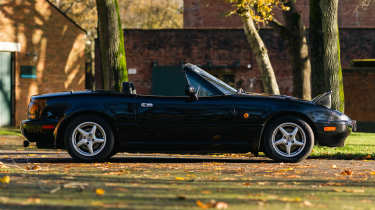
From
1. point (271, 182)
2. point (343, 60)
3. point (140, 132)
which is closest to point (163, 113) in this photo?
point (140, 132)

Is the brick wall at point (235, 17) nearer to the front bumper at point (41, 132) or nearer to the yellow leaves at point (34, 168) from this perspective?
the front bumper at point (41, 132)

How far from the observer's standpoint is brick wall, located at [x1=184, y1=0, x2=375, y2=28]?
40656 mm

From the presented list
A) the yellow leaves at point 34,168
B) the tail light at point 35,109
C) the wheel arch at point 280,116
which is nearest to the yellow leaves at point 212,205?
the yellow leaves at point 34,168

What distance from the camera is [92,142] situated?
9836 mm

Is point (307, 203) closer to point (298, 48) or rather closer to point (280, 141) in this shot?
point (280, 141)

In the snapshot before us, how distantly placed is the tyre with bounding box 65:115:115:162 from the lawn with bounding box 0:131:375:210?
Result: 21cm

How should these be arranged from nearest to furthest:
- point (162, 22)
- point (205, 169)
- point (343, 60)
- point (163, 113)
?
point (205, 169)
point (163, 113)
point (343, 60)
point (162, 22)

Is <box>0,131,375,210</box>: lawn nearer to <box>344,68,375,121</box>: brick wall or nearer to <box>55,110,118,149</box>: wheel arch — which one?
<box>55,110,118,149</box>: wheel arch

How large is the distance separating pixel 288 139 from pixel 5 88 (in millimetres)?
16993

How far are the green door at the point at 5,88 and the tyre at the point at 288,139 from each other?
1674cm

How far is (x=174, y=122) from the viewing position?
384 inches

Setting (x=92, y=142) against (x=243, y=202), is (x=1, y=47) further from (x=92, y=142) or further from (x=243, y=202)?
(x=243, y=202)

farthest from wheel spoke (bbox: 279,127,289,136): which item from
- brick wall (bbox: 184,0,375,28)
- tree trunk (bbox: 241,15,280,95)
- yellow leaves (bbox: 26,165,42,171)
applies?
brick wall (bbox: 184,0,375,28)

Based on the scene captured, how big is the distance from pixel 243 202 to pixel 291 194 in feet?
2.58
